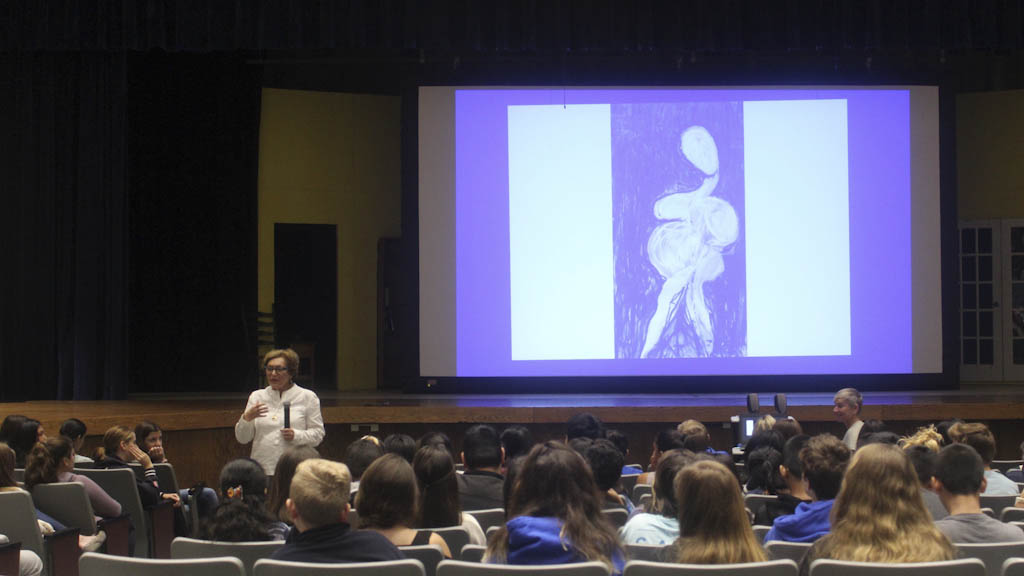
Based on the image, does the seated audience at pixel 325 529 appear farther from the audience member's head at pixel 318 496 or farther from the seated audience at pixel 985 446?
the seated audience at pixel 985 446

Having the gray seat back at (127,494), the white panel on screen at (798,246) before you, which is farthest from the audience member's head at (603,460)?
the white panel on screen at (798,246)

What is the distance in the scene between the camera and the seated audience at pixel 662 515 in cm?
315

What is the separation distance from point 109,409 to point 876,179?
691 cm

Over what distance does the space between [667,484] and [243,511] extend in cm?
125

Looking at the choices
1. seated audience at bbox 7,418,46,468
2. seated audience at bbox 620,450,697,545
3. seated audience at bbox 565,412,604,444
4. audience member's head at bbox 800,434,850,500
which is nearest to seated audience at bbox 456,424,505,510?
seated audience at bbox 565,412,604,444

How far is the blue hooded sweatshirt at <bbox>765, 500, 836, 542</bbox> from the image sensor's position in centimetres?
310

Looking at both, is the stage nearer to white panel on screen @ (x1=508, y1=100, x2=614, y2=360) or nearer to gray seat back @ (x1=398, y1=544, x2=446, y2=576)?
white panel on screen @ (x1=508, y1=100, x2=614, y2=360)

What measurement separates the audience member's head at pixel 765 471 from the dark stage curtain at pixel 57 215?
6879 millimetres

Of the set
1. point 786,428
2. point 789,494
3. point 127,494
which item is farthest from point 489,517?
point 127,494

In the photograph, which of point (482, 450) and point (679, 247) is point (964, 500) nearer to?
point (482, 450)

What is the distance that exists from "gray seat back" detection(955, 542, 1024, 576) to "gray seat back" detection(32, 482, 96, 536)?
3384mm

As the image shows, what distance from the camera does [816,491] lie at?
127 inches

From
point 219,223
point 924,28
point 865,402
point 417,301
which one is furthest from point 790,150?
point 219,223

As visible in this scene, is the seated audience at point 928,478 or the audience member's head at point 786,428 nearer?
the seated audience at point 928,478
